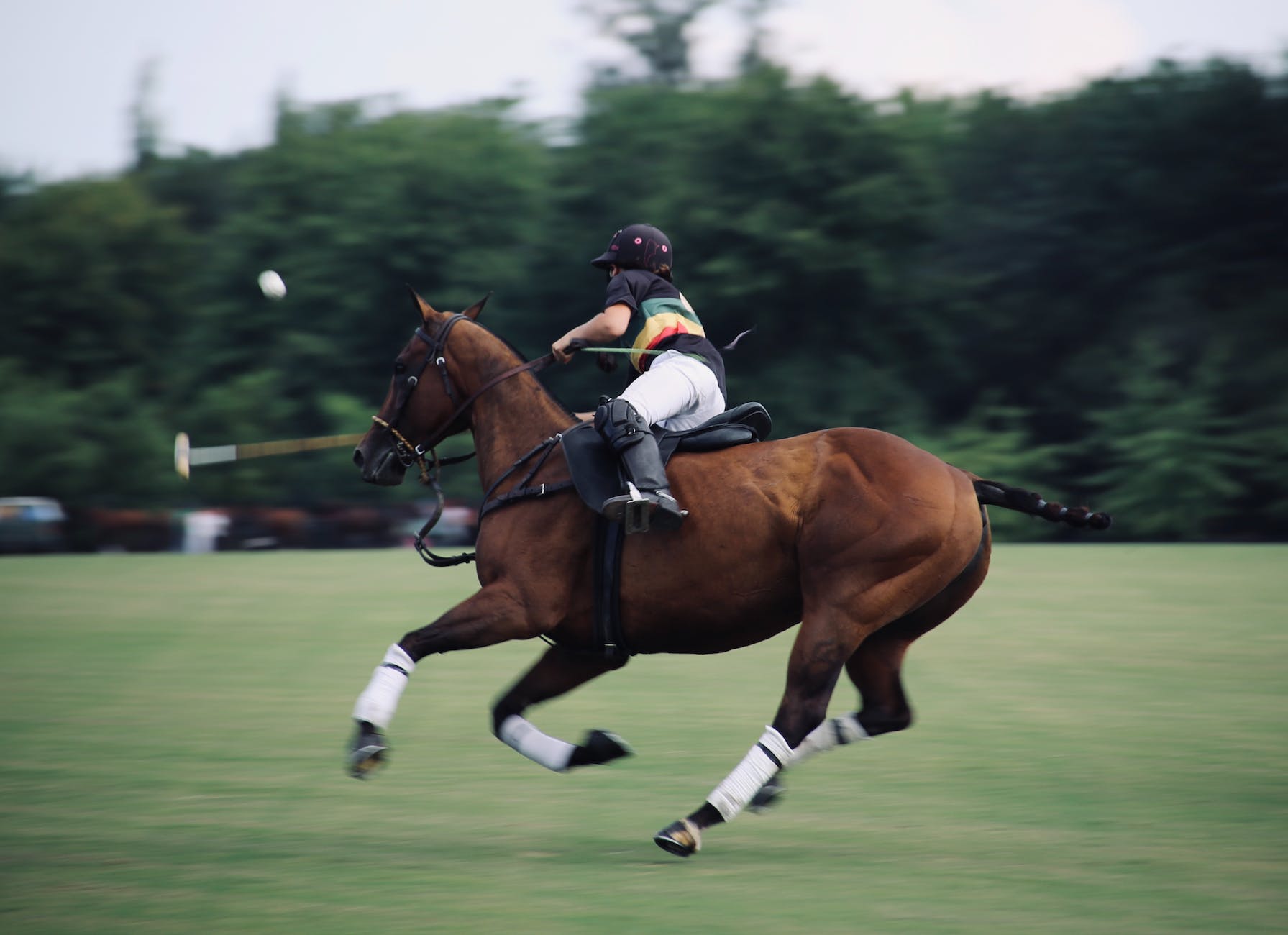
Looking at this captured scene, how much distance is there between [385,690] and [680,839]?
1.38m

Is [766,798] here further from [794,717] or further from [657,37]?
[657,37]

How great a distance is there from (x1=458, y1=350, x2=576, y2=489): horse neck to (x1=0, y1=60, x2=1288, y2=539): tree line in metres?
26.3

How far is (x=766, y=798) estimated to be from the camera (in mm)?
7160

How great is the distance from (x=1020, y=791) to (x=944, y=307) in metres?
33.6

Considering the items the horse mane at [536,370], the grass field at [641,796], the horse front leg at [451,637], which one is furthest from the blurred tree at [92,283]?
the horse front leg at [451,637]

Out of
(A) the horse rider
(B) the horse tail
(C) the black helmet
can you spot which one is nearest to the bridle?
(A) the horse rider

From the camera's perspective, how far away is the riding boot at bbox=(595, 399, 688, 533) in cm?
644

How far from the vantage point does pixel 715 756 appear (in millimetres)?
8617

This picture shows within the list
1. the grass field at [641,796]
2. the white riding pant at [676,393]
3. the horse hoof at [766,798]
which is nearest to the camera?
the grass field at [641,796]

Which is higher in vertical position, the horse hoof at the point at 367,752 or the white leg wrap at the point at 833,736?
the horse hoof at the point at 367,752

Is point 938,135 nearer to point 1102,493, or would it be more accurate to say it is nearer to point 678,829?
point 1102,493

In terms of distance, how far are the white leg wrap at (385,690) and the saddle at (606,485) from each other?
857 mm

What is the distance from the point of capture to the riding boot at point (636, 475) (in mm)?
6438

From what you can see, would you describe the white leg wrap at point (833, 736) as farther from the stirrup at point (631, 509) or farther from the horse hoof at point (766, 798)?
the stirrup at point (631, 509)
